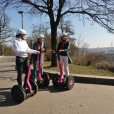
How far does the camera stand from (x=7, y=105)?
24.6 ft

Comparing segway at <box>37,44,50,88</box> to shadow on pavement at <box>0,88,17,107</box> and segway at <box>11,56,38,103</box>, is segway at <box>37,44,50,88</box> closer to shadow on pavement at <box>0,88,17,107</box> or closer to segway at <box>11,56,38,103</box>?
shadow on pavement at <box>0,88,17,107</box>

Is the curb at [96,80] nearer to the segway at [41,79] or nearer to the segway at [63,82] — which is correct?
the segway at [63,82]

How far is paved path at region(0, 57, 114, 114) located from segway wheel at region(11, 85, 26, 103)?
5.0 inches

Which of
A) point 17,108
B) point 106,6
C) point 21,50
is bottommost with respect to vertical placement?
point 17,108

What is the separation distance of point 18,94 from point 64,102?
124 centimetres

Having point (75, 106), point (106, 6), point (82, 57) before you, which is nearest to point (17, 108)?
point (75, 106)

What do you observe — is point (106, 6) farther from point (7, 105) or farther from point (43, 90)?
point (7, 105)

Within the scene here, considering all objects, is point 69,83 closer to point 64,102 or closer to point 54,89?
point 54,89

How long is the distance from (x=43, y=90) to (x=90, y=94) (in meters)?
1.55

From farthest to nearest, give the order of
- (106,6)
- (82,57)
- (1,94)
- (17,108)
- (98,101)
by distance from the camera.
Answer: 1. (82,57)
2. (106,6)
3. (1,94)
4. (98,101)
5. (17,108)

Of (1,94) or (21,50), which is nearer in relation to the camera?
(21,50)

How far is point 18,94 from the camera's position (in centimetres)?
765

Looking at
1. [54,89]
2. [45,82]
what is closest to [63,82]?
[54,89]

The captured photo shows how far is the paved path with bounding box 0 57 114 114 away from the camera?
6.94 metres
